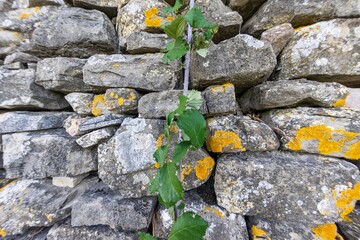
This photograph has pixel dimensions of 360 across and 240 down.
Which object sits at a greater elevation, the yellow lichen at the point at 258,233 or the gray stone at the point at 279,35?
the gray stone at the point at 279,35

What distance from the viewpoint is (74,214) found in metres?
1.24

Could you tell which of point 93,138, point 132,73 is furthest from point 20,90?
point 132,73

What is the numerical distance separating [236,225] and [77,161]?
151cm

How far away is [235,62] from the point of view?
1.18 metres

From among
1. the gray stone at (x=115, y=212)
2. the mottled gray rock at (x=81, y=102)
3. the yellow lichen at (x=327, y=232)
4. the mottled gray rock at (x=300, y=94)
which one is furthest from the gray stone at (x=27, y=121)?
the yellow lichen at (x=327, y=232)

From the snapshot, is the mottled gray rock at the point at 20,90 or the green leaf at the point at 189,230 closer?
the green leaf at the point at 189,230

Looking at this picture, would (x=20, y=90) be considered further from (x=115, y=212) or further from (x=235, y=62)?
(x=235, y=62)

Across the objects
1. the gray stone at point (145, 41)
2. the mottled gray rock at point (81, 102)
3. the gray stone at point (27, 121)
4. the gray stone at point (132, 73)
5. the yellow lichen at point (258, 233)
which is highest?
the gray stone at point (145, 41)

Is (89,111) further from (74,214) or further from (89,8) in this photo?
(89,8)

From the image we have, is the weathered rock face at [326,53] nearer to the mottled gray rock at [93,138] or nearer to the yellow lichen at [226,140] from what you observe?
the yellow lichen at [226,140]

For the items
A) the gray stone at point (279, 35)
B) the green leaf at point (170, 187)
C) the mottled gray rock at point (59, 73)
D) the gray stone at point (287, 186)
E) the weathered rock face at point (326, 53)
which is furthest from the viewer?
the mottled gray rock at point (59, 73)

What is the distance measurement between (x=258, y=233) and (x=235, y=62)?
1413 millimetres

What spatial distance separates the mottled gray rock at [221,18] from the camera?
49.3 inches

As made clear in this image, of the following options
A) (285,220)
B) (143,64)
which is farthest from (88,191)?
(285,220)
